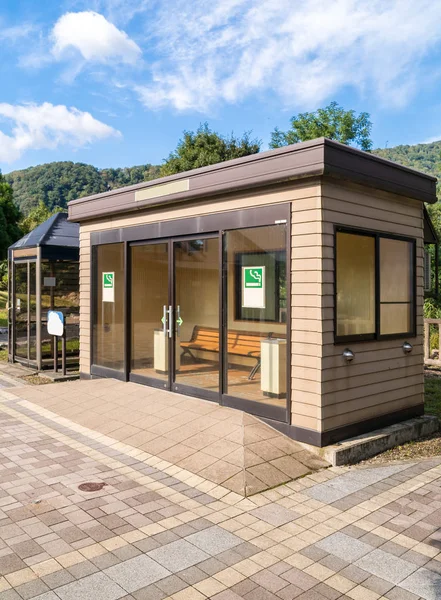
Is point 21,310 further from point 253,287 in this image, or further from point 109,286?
point 253,287

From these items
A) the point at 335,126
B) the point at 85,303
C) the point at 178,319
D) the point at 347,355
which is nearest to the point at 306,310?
the point at 347,355

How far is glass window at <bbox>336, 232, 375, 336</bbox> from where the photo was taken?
5352 millimetres

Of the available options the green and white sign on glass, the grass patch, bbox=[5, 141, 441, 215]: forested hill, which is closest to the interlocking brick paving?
the green and white sign on glass

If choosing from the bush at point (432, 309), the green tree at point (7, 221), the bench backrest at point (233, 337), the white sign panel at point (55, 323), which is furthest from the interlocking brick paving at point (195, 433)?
the green tree at point (7, 221)

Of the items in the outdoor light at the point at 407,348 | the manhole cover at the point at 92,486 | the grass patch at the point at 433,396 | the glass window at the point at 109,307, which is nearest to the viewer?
the manhole cover at the point at 92,486

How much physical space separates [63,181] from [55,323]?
58.0 m

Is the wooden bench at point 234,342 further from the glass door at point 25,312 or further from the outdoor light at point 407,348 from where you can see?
the glass door at point 25,312

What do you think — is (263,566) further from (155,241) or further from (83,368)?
(83,368)

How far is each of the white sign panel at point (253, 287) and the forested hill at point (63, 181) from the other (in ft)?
181

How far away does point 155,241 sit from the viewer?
719 cm

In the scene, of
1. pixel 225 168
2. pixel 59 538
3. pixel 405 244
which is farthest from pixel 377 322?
pixel 59 538

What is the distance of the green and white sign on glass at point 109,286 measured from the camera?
8055 mm

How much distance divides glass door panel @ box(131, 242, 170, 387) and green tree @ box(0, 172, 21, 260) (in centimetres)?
2726

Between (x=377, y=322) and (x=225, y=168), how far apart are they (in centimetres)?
256
